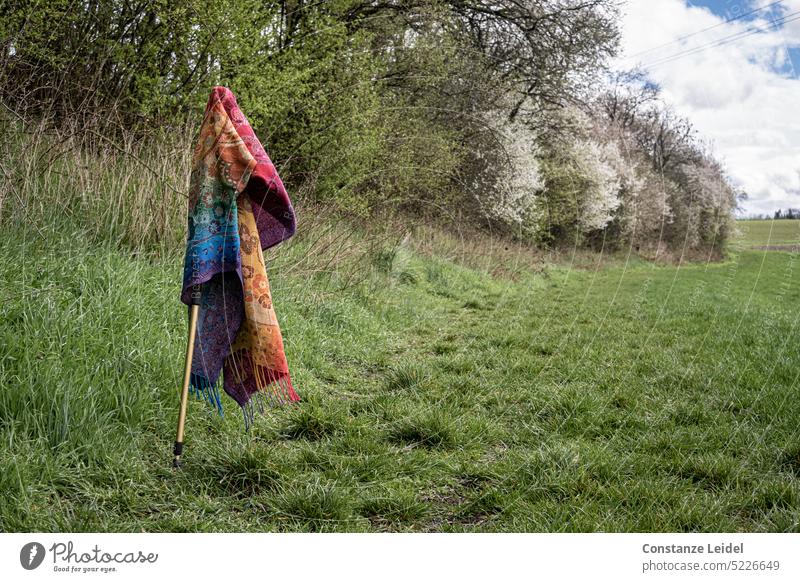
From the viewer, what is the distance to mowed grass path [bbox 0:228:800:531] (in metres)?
2.74

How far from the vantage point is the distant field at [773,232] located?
3.73m

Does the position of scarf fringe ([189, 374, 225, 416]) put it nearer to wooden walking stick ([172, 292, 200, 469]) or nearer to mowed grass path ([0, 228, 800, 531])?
mowed grass path ([0, 228, 800, 531])

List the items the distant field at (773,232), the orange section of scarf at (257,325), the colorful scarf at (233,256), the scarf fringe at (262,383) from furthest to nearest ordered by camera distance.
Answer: the distant field at (773,232) < the scarf fringe at (262,383) < the orange section of scarf at (257,325) < the colorful scarf at (233,256)

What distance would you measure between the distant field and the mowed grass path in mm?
538

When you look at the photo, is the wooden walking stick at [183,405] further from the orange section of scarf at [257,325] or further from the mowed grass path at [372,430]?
the orange section of scarf at [257,325]

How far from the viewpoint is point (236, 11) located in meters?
6.65

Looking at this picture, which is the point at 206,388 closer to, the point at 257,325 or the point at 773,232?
the point at 257,325

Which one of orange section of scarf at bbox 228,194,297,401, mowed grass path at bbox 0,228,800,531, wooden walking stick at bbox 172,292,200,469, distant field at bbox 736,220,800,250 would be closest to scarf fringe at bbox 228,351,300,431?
orange section of scarf at bbox 228,194,297,401

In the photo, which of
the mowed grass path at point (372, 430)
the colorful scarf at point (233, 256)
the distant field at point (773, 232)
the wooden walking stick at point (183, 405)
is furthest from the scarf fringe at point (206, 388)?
the distant field at point (773, 232)

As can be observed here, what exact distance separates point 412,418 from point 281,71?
17.7 feet

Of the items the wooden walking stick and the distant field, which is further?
the distant field

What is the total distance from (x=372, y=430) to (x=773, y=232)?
2670 millimetres

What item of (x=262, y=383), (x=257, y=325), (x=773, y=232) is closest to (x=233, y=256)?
(x=257, y=325)

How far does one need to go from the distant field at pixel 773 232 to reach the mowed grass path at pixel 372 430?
0.54 meters
